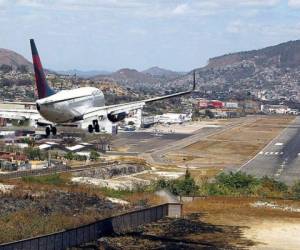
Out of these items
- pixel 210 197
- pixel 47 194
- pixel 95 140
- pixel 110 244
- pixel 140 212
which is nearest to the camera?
pixel 110 244

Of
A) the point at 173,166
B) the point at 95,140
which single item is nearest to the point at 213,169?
the point at 173,166

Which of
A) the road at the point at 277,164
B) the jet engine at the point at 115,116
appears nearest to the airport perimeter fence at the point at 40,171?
the road at the point at 277,164

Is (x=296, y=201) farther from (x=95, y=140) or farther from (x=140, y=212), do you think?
(x=95, y=140)

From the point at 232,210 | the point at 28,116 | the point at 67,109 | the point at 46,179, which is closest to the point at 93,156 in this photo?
the point at 46,179

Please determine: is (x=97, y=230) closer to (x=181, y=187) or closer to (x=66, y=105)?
(x=66, y=105)

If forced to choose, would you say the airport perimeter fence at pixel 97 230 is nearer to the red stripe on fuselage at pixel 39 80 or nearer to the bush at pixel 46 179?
the red stripe on fuselage at pixel 39 80

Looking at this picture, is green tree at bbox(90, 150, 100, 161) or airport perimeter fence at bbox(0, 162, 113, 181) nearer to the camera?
airport perimeter fence at bbox(0, 162, 113, 181)

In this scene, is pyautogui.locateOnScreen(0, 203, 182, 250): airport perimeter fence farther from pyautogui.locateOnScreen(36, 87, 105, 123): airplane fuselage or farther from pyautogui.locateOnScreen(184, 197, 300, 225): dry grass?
pyautogui.locateOnScreen(36, 87, 105, 123): airplane fuselage

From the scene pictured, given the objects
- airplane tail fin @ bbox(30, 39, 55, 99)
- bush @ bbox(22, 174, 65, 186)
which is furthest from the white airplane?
bush @ bbox(22, 174, 65, 186)
